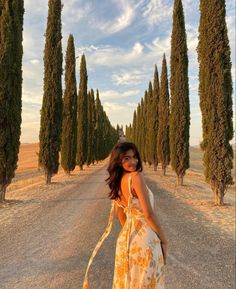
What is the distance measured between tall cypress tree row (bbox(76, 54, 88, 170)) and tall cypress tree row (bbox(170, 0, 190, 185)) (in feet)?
54.9

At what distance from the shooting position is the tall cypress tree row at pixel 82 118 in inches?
1458

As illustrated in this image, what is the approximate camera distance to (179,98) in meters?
21.6

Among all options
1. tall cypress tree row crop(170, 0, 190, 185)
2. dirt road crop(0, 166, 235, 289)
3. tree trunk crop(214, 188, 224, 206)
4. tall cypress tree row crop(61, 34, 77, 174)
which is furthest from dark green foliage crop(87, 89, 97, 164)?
dirt road crop(0, 166, 235, 289)

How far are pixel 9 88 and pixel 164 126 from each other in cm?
1824

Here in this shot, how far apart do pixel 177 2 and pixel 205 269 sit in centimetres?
1973

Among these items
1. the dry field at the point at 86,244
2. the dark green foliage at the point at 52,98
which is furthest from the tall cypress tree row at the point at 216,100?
the dark green foliage at the point at 52,98

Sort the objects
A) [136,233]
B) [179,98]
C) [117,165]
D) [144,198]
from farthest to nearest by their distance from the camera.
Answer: [179,98]
[117,165]
[136,233]
[144,198]

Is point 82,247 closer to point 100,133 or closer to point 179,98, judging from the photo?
point 179,98

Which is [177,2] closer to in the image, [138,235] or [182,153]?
[182,153]

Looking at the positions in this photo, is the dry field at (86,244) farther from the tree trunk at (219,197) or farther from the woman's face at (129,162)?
the woman's face at (129,162)

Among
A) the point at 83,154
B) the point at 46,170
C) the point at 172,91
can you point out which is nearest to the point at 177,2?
the point at 172,91

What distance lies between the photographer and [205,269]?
6375 mm

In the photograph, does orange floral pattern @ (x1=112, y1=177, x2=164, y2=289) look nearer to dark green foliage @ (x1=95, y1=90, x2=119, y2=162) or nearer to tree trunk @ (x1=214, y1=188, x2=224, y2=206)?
tree trunk @ (x1=214, y1=188, x2=224, y2=206)

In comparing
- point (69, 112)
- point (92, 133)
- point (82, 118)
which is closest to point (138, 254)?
point (69, 112)
